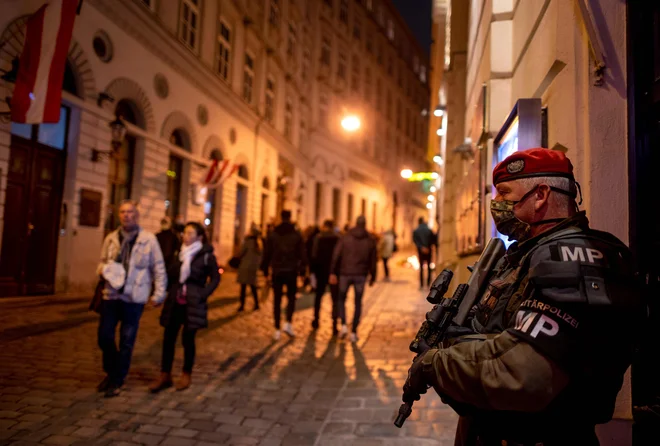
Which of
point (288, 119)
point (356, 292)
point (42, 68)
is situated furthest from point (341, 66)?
point (356, 292)

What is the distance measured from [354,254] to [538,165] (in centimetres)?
573

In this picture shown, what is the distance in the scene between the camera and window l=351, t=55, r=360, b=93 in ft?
116

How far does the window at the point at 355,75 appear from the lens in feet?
116

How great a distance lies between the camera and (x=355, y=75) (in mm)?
35562

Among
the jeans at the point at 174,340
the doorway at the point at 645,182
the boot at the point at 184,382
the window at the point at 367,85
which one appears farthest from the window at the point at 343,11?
the doorway at the point at 645,182

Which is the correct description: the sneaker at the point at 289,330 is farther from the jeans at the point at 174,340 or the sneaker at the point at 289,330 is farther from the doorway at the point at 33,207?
the doorway at the point at 33,207

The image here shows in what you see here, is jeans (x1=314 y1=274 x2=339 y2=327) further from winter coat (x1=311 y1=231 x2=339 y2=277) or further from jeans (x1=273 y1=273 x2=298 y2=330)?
jeans (x1=273 y1=273 x2=298 y2=330)

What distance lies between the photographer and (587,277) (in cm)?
149

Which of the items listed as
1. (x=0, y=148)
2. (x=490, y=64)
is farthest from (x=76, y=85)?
(x=490, y=64)

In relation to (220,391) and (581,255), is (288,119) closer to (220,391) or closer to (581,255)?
(220,391)

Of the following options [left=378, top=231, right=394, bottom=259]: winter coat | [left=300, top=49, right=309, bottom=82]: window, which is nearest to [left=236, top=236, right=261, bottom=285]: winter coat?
[left=378, top=231, right=394, bottom=259]: winter coat

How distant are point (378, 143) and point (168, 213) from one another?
2726 cm

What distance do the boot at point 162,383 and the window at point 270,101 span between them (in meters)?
18.0

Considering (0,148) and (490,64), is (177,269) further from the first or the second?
(0,148)
